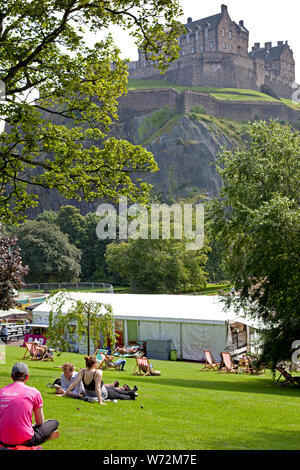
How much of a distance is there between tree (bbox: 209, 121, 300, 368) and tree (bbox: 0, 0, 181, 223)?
4355mm

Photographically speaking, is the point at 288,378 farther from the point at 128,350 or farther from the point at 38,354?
the point at 128,350

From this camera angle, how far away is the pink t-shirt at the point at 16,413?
220 inches

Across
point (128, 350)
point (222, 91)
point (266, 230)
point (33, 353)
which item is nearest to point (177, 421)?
point (266, 230)

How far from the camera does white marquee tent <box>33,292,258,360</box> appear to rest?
73.8 ft

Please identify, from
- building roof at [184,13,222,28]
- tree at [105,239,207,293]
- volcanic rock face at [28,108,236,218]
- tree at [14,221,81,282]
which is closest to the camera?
tree at [105,239,207,293]

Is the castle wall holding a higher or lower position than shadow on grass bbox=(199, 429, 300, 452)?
higher

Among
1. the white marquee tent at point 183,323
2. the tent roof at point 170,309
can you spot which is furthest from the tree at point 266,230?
the white marquee tent at point 183,323

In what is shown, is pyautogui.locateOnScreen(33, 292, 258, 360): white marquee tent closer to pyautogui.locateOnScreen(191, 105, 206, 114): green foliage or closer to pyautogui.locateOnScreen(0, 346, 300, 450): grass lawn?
pyautogui.locateOnScreen(0, 346, 300, 450): grass lawn

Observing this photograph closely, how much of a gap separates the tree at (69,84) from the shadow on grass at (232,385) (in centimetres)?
543

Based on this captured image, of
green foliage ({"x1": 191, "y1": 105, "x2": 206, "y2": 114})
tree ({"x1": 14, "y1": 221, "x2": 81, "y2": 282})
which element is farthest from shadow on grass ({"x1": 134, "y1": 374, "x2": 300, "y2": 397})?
green foliage ({"x1": 191, "y1": 105, "x2": 206, "y2": 114})

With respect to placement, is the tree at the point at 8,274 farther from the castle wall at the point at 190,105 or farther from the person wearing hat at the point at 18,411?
the castle wall at the point at 190,105

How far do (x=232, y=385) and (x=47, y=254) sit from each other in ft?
179

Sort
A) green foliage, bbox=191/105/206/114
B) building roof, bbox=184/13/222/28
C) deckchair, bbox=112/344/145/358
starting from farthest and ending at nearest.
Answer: building roof, bbox=184/13/222/28, green foliage, bbox=191/105/206/114, deckchair, bbox=112/344/145/358

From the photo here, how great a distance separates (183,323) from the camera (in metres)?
23.2
